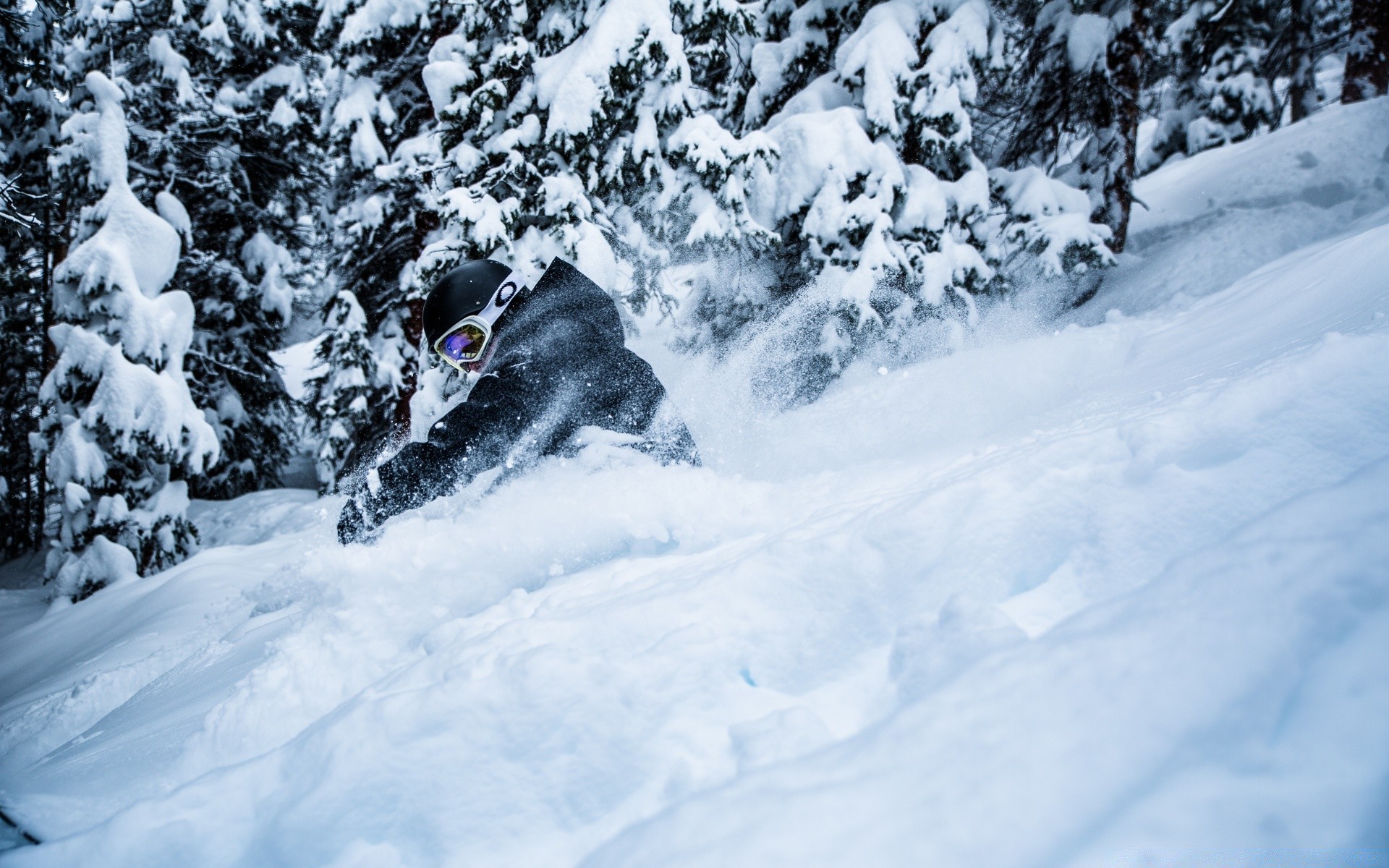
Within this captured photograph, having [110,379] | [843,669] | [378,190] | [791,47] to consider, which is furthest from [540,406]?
[378,190]

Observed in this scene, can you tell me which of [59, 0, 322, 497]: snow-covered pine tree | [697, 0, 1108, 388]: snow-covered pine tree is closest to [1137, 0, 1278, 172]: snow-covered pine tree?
[697, 0, 1108, 388]: snow-covered pine tree

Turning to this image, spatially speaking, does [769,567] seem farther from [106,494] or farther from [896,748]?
[106,494]

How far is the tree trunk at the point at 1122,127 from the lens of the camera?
795cm

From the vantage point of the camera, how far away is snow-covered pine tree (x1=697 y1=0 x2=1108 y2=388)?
22.2 feet

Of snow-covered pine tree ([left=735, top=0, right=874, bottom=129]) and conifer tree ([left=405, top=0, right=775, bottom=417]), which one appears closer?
conifer tree ([left=405, top=0, right=775, bottom=417])

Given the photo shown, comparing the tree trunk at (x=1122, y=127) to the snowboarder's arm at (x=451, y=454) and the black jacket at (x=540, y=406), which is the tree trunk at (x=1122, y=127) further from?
the snowboarder's arm at (x=451, y=454)

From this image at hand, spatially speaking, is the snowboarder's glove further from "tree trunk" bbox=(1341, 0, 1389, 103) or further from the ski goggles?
"tree trunk" bbox=(1341, 0, 1389, 103)

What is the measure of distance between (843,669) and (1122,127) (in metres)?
9.03

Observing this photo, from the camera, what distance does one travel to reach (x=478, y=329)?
12.7 ft

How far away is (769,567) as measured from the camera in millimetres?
1941

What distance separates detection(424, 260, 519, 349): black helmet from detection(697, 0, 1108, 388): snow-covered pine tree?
12.6 ft

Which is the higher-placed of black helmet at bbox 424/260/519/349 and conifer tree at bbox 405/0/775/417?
conifer tree at bbox 405/0/775/417

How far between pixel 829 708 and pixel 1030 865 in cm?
61

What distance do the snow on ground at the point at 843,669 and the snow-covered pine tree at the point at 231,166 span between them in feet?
31.7
